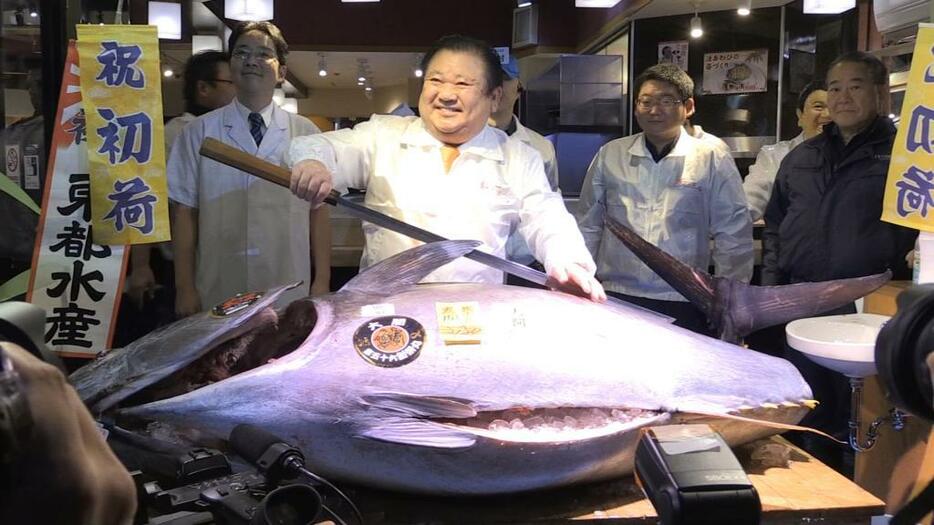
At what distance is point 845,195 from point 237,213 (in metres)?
2.25

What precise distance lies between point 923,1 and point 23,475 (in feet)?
9.99

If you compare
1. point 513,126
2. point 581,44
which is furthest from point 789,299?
point 581,44

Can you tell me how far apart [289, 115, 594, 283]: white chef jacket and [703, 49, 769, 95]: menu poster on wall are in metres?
5.82

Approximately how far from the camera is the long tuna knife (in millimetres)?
1777

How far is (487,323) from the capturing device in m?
1.58

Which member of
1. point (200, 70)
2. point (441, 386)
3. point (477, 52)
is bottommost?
point (441, 386)

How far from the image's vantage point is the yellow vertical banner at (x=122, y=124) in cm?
205

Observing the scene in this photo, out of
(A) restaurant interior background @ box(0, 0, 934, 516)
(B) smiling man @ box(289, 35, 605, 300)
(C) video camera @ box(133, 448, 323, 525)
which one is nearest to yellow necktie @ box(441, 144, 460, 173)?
(B) smiling man @ box(289, 35, 605, 300)

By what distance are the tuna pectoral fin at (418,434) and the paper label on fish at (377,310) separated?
0.25 meters

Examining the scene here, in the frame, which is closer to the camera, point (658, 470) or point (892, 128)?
point (658, 470)

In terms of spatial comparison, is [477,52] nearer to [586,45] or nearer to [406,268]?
[406,268]

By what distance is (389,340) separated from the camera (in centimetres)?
150

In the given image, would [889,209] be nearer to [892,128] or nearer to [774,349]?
[892,128]

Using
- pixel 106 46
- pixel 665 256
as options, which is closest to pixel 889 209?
pixel 665 256
